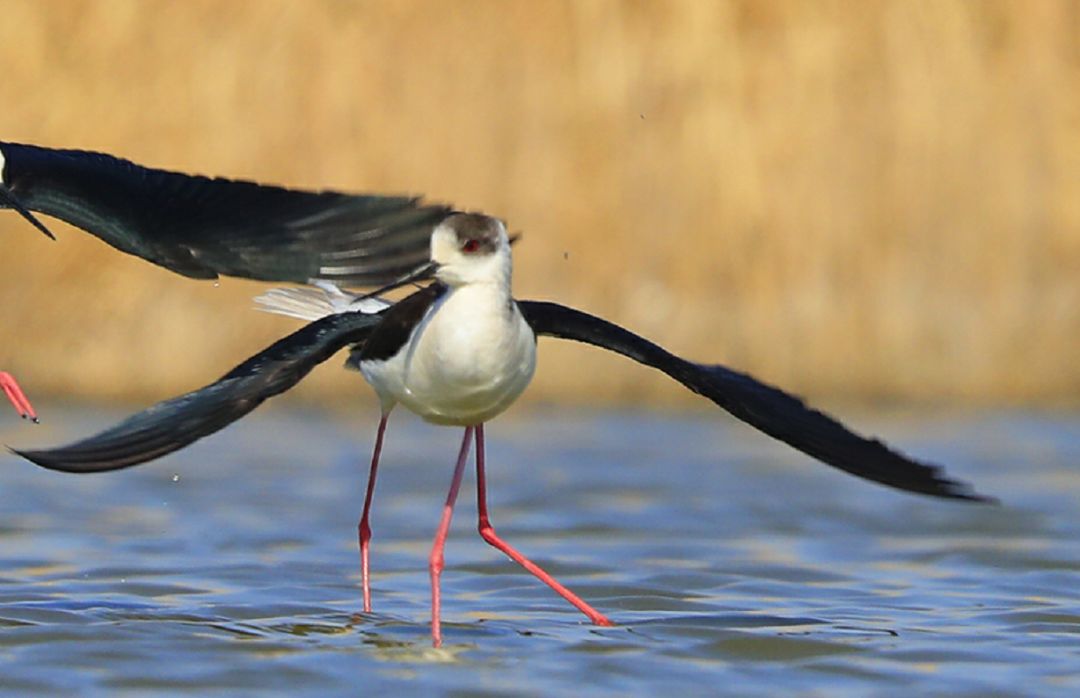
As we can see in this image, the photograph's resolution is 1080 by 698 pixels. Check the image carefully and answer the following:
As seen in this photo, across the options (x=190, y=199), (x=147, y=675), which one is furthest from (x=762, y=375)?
(x=147, y=675)

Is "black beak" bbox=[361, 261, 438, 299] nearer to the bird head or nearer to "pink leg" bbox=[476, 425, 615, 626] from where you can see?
the bird head

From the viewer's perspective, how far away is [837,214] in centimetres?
1408

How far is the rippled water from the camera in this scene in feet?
23.5

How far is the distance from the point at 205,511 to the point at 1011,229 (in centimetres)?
549

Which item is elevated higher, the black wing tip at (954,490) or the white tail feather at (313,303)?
the white tail feather at (313,303)

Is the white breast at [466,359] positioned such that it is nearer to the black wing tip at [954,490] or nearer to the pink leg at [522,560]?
the pink leg at [522,560]

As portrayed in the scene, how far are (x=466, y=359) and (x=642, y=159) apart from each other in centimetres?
719

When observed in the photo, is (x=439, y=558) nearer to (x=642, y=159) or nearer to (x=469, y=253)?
(x=469, y=253)

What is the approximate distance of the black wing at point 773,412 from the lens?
279 inches

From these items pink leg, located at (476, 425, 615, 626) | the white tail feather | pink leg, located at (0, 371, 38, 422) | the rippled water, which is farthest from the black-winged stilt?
pink leg, located at (0, 371, 38, 422)

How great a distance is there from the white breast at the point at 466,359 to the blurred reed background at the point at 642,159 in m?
6.39

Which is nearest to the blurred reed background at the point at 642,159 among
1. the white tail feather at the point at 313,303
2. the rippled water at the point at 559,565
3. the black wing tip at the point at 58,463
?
the rippled water at the point at 559,565

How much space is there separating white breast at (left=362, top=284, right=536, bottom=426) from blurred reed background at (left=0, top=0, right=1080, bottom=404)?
639 cm

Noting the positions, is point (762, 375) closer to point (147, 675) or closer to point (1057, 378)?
point (1057, 378)
